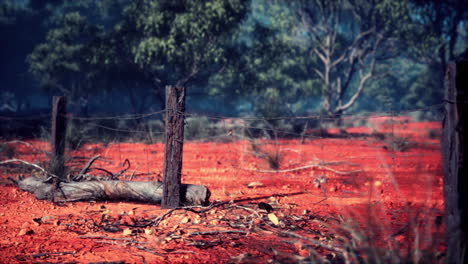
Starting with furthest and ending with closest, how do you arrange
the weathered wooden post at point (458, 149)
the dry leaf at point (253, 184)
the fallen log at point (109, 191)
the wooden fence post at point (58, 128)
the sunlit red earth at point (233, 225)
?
the dry leaf at point (253, 184) → the wooden fence post at point (58, 128) → the fallen log at point (109, 191) → the sunlit red earth at point (233, 225) → the weathered wooden post at point (458, 149)

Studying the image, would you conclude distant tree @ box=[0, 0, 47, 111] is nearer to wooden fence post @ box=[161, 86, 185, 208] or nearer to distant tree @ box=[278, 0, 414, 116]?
distant tree @ box=[278, 0, 414, 116]

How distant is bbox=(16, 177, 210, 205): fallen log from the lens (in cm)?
489

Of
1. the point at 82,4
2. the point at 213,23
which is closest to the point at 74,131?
the point at 213,23

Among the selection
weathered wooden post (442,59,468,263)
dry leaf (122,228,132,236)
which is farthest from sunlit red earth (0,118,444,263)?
weathered wooden post (442,59,468,263)

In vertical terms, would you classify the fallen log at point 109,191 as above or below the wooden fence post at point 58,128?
below

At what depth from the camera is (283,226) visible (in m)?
4.13

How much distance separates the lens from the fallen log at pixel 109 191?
4.89 metres

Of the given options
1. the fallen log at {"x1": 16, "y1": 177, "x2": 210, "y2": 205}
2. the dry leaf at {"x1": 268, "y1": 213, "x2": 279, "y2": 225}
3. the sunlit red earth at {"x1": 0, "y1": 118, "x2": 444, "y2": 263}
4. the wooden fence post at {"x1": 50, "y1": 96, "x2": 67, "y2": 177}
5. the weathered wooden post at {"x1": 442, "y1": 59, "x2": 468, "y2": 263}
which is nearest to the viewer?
the weathered wooden post at {"x1": 442, "y1": 59, "x2": 468, "y2": 263}

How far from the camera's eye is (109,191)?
201 inches

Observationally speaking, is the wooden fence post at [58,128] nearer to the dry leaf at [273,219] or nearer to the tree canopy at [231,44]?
the dry leaf at [273,219]

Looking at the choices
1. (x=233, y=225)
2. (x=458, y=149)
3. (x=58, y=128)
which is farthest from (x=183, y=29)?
(x=458, y=149)

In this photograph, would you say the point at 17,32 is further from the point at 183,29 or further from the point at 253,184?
the point at 253,184

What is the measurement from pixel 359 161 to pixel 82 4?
28.8 meters

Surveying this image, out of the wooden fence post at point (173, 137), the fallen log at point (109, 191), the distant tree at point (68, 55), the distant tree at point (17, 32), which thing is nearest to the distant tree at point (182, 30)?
the distant tree at point (68, 55)
